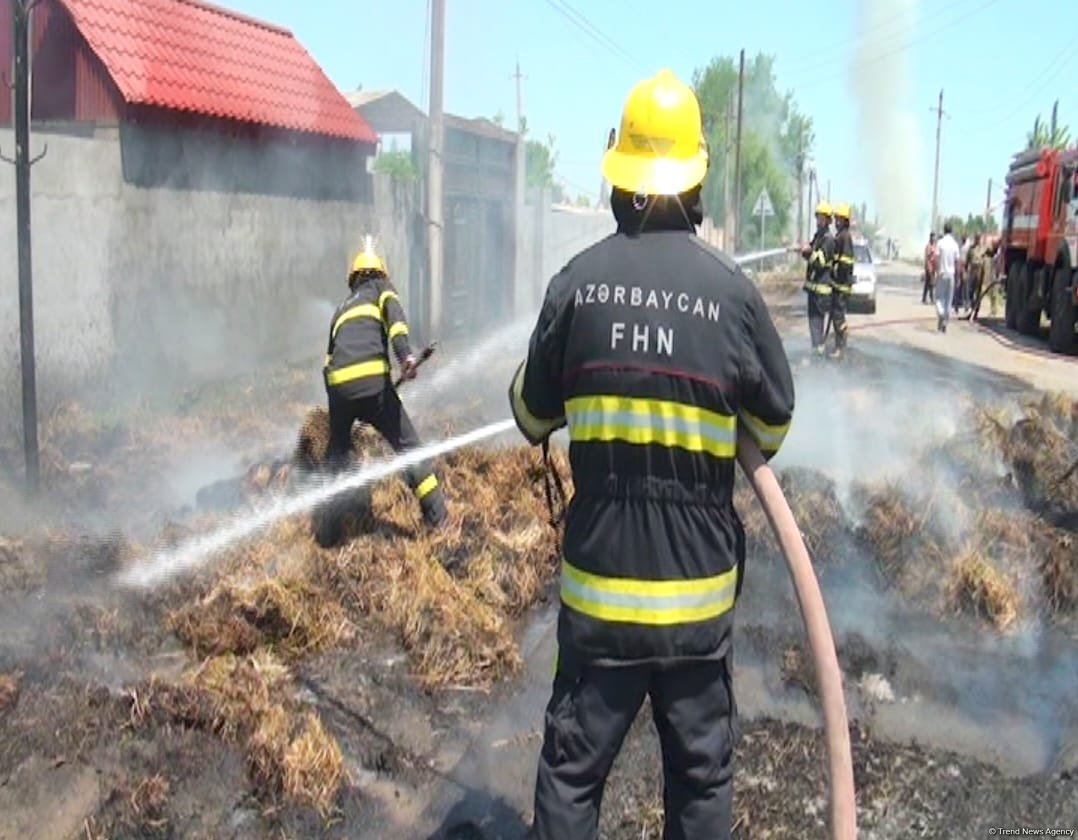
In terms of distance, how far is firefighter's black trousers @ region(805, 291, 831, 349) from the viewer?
1281 cm

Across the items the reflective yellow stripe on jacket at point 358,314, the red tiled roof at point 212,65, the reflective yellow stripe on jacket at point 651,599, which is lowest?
the reflective yellow stripe on jacket at point 651,599

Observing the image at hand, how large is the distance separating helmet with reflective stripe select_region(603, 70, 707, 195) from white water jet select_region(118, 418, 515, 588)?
3.27 m

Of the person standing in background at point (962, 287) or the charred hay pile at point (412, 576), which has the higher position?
the person standing in background at point (962, 287)

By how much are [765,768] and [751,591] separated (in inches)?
66.1

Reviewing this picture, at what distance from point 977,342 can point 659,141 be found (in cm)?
1605

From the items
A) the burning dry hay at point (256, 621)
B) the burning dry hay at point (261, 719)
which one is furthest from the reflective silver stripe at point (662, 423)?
the burning dry hay at point (256, 621)

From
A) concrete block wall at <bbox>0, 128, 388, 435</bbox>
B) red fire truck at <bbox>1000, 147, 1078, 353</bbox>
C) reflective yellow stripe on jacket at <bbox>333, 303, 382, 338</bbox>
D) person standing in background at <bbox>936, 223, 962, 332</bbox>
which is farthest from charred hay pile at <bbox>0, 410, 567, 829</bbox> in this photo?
person standing in background at <bbox>936, 223, 962, 332</bbox>

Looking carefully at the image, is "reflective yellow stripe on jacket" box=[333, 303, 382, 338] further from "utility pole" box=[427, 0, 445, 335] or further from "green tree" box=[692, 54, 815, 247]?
"green tree" box=[692, 54, 815, 247]

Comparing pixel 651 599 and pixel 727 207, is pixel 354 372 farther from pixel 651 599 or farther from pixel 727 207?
pixel 727 207

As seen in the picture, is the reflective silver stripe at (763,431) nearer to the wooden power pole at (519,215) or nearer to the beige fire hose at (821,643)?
the beige fire hose at (821,643)

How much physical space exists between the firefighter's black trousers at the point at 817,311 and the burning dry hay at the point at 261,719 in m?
9.71

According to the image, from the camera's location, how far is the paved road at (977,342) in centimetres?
1357

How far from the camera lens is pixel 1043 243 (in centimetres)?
1769

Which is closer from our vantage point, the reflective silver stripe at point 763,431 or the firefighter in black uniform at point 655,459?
the firefighter in black uniform at point 655,459
